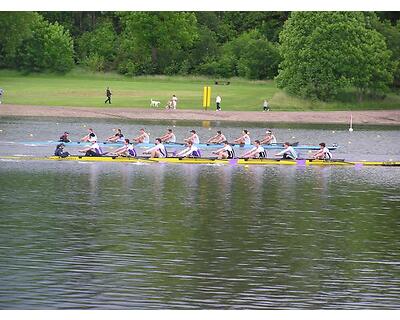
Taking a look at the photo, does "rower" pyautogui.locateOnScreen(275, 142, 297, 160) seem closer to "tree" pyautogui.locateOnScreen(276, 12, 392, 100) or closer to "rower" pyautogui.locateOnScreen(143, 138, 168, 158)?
"rower" pyautogui.locateOnScreen(143, 138, 168, 158)

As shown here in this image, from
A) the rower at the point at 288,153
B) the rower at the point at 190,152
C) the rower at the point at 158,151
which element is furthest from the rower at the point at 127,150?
the rower at the point at 288,153

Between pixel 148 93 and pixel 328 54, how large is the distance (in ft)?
44.8

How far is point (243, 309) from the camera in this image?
18.0 meters

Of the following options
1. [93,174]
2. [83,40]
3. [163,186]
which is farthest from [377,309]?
[83,40]

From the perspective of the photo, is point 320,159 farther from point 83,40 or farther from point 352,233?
point 83,40

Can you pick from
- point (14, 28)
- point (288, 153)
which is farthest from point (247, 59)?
point (288, 153)

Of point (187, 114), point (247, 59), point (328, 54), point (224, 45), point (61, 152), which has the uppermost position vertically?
point (224, 45)

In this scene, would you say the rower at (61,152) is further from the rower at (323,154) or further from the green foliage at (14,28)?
the green foliage at (14,28)

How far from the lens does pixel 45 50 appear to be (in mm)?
84875

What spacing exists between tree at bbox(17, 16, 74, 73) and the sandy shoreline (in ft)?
74.4

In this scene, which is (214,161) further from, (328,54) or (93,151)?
(328,54)

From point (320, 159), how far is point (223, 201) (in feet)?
30.1

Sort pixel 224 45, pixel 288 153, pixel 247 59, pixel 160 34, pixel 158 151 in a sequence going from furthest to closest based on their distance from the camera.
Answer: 1. pixel 224 45
2. pixel 160 34
3. pixel 247 59
4. pixel 288 153
5. pixel 158 151
